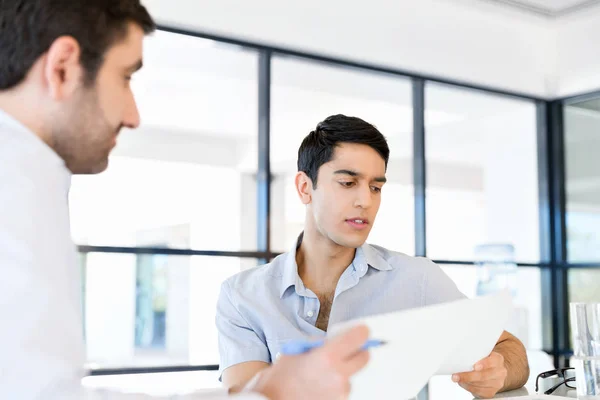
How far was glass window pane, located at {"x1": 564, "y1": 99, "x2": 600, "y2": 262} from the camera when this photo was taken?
5.13 m

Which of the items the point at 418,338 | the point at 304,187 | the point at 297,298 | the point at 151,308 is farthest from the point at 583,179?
the point at 418,338

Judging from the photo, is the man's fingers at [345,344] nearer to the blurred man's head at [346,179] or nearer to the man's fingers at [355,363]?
the man's fingers at [355,363]

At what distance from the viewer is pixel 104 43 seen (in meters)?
0.94

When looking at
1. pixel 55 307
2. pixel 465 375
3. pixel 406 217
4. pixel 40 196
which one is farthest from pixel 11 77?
pixel 406 217

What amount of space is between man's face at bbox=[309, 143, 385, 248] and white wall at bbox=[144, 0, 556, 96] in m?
1.82

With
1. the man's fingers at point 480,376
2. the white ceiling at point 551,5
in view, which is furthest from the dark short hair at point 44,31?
the white ceiling at point 551,5

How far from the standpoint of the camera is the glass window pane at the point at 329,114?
13.9ft

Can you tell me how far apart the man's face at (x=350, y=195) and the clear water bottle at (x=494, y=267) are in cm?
303

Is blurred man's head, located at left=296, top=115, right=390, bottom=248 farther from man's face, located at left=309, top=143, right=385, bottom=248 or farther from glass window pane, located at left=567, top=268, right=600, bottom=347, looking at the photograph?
glass window pane, located at left=567, top=268, right=600, bottom=347

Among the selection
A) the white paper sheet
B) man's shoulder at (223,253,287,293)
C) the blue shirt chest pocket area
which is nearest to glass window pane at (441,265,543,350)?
man's shoulder at (223,253,287,293)

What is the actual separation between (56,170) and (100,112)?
14 cm

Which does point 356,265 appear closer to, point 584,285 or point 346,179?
point 346,179

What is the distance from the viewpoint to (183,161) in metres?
3.99

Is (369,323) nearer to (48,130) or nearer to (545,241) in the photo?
(48,130)
